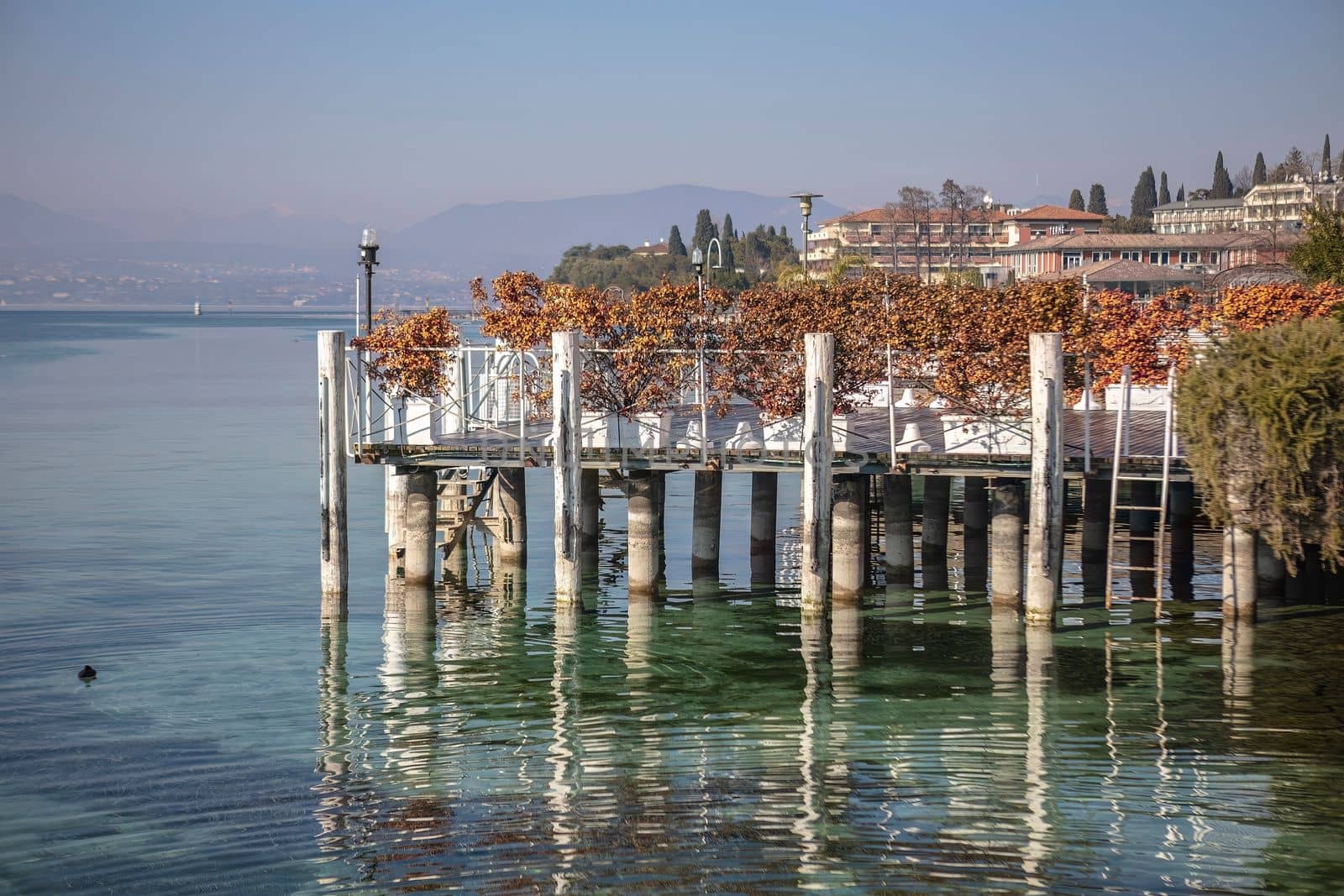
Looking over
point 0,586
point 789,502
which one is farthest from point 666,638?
point 789,502

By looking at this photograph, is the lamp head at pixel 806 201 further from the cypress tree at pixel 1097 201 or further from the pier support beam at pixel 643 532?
the cypress tree at pixel 1097 201

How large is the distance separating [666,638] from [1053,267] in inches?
4749

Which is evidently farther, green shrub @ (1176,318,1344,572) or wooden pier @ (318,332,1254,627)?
wooden pier @ (318,332,1254,627)

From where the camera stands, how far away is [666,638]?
2483cm

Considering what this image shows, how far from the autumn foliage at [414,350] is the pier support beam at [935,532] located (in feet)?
30.0

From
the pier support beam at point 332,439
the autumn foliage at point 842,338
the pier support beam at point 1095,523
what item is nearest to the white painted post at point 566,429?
the autumn foliage at point 842,338

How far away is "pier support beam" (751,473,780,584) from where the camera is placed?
95.2 feet

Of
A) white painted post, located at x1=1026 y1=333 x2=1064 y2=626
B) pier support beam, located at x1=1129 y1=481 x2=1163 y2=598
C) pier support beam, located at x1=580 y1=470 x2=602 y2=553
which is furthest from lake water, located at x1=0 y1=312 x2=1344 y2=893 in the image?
white painted post, located at x1=1026 y1=333 x2=1064 y2=626

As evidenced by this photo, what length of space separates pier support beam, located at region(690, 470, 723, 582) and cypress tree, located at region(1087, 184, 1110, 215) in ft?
516

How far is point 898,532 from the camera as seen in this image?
1077 inches

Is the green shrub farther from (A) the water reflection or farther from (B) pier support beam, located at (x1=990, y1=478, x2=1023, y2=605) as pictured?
(B) pier support beam, located at (x1=990, y1=478, x2=1023, y2=605)

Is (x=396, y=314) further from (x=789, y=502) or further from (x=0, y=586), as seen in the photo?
(x=789, y=502)

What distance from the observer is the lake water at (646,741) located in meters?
15.5

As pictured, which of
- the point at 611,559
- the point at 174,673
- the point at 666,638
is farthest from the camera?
the point at 611,559
